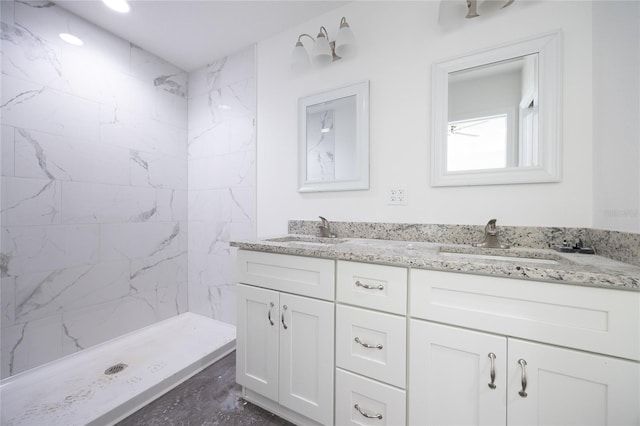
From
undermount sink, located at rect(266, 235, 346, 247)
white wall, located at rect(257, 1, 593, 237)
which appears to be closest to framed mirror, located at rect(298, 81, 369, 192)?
white wall, located at rect(257, 1, 593, 237)

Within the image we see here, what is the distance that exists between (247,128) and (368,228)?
1.36 meters

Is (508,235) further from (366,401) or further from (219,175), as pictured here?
(219,175)

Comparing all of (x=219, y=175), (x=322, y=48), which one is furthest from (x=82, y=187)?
(x=322, y=48)

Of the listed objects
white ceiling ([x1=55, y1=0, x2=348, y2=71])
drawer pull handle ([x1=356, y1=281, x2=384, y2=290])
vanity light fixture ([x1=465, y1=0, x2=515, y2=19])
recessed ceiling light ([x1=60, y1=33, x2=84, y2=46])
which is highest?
white ceiling ([x1=55, y1=0, x2=348, y2=71])

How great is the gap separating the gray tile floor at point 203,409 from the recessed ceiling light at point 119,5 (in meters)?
2.54

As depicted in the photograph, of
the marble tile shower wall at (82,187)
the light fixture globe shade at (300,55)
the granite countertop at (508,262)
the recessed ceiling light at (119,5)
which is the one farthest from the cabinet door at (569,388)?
the recessed ceiling light at (119,5)

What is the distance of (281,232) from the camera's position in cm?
192

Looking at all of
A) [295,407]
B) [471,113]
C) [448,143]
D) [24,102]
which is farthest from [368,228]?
[24,102]

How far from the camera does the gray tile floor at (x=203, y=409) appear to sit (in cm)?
128

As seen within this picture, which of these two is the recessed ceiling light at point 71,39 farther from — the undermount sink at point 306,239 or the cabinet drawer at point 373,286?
the cabinet drawer at point 373,286

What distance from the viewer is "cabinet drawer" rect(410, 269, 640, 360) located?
0.68 m

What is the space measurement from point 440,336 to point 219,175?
2103 mm

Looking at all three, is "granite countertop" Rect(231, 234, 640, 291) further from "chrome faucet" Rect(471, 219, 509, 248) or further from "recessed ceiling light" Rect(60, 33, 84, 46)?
"recessed ceiling light" Rect(60, 33, 84, 46)

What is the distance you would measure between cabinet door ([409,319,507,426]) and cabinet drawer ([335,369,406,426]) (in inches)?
2.3
